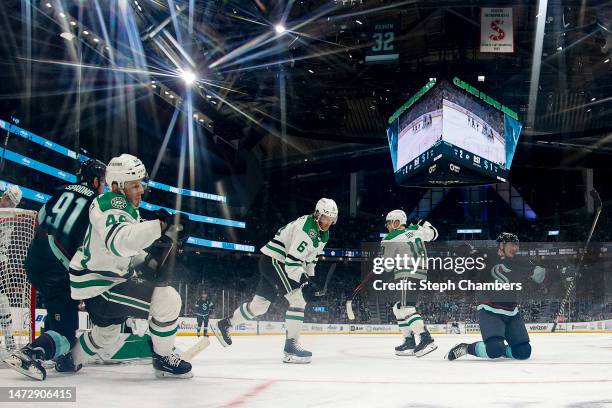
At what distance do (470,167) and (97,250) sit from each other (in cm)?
1032

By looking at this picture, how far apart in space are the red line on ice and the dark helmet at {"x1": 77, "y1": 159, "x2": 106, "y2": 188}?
5.43ft

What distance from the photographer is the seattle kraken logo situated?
570cm

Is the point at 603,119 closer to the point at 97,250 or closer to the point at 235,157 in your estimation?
the point at 235,157

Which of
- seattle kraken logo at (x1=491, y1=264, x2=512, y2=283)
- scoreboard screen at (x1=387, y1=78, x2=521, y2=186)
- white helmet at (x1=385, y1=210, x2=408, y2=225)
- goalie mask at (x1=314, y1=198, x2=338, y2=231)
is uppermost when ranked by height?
scoreboard screen at (x1=387, y1=78, x2=521, y2=186)

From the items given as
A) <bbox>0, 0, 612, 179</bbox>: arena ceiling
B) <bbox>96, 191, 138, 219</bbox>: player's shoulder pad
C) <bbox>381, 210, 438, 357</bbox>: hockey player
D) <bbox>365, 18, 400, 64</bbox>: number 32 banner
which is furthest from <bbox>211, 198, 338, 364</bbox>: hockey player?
<bbox>0, 0, 612, 179</bbox>: arena ceiling

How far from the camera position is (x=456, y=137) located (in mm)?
12695

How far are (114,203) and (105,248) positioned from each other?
273mm

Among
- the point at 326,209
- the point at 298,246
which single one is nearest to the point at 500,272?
the point at 326,209

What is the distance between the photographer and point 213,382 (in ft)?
11.4

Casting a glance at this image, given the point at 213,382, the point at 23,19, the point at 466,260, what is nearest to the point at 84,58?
the point at 23,19

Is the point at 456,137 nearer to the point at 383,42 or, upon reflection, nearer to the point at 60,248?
the point at 383,42

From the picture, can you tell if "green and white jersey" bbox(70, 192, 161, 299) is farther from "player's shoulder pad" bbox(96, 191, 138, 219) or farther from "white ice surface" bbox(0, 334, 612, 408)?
"white ice surface" bbox(0, 334, 612, 408)

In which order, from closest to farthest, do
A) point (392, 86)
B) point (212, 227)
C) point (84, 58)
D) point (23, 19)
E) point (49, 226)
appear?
point (49, 226) → point (23, 19) → point (84, 58) → point (392, 86) → point (212, 227)

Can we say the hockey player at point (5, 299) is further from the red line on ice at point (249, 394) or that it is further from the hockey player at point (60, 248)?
the red line on ice at point (249, 394)
